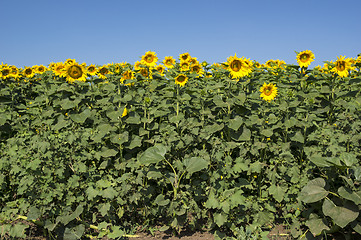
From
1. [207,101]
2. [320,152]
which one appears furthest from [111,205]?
[320,152]

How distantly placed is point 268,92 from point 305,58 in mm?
799

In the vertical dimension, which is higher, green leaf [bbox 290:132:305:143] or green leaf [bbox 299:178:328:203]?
green leaf [bbox 290:132:305:143]

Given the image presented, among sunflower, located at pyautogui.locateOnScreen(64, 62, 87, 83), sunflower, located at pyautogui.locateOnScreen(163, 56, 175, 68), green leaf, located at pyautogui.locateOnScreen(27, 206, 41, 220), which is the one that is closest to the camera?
green leaf, located at pyautogui.locateOnScreen(27, 206, 41, 220)

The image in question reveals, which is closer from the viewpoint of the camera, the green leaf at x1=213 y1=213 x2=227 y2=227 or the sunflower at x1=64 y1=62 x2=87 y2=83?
the green leaf at x1=213 y1=213 x2=227 y2=227

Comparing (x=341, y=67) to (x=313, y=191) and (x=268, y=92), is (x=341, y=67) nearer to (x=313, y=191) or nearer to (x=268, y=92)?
(x=268, y=92)

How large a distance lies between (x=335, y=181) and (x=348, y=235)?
1.94 feet

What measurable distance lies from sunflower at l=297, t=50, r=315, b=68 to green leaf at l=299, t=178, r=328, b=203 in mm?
1815

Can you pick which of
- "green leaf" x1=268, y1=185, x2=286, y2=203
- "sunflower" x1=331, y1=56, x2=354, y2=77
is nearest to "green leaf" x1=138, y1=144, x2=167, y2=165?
"green leaf" x1=268, y1=185, x2=286, y2=203

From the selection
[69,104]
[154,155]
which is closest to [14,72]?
[69,104]

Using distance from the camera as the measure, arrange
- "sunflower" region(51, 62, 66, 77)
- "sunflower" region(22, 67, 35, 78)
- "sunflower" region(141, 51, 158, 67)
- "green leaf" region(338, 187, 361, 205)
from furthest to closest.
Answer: "sunflower" region(22, 67, 35, 78), "sunflower" region(141, 51, 158, 67), "sunflower" region(51, 62, 66, 77), "green leaf" region(338, 187, 361, 205)

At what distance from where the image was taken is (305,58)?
496 centimetres

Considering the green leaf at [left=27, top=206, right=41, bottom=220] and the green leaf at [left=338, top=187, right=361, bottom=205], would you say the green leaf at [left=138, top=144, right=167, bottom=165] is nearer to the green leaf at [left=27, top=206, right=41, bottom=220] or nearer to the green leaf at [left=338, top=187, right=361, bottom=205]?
the green leaf at [left=27, top=206, right=41, bottom=220]

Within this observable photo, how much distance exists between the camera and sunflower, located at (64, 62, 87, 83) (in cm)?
489

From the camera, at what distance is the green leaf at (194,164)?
3.80m
